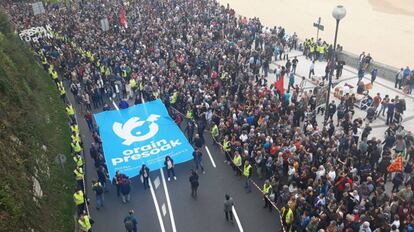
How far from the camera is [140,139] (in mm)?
18672

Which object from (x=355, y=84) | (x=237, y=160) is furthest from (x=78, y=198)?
(x=355, y=84)

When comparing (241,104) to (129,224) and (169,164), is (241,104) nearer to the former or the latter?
(169,164)

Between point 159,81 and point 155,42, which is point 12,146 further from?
point 155,42

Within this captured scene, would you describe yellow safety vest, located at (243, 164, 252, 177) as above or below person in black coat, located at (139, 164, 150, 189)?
above

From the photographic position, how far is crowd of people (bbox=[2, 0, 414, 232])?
13.2 metres

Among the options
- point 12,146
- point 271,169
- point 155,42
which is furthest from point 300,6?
point 12,146

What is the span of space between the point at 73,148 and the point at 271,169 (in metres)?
8.57

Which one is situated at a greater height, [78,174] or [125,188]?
[78,174]

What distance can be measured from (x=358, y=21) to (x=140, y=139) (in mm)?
35853

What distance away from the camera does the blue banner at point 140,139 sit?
1720 cm

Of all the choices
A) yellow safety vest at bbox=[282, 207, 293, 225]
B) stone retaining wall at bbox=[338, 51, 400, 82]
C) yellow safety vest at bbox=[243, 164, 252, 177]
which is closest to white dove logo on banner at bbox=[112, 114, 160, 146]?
yellow safety vest at bbox=[243, 164, 252, 177]

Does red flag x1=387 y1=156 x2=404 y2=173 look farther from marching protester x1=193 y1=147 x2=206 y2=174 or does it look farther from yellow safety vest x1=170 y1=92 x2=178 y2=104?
yellow safety vest x1=170 y1=92 x2=178 y2=104

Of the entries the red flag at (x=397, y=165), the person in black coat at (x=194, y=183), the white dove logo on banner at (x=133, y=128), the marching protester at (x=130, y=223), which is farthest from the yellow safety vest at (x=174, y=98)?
the red flag at (x=397, y=165)

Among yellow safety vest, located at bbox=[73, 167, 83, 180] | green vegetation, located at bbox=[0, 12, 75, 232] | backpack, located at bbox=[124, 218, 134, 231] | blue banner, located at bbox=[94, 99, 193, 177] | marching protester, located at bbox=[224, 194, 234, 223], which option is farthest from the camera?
blue banner, located at bbox=[94, 99, 193, 177]
